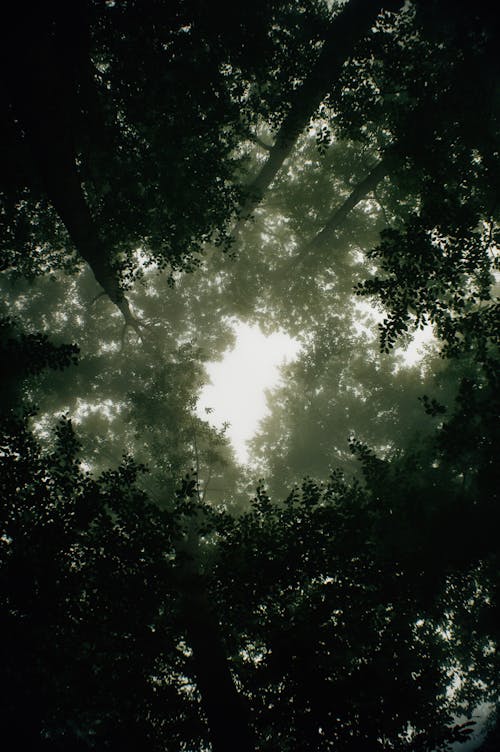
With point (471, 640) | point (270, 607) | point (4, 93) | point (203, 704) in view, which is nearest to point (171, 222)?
point (4, 93)

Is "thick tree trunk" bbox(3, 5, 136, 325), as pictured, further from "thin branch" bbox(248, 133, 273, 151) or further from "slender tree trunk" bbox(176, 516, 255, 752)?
"slender tree trunk" bbox(176, 516, 255, 752)

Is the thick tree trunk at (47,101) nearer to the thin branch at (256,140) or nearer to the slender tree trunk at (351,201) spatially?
the thin branch at (256,140)

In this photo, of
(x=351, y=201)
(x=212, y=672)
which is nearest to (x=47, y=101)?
(x=351, y=201)

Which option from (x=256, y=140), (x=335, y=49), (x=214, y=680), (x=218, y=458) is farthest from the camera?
(x=218, y=458)

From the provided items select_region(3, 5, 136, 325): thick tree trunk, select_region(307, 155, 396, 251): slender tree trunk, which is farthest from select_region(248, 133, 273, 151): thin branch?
select_region(3, 5, 136, 325): thick tree trunk

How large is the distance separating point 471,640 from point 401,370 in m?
16.3

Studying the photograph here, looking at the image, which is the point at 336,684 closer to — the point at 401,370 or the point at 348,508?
the point at 348,508

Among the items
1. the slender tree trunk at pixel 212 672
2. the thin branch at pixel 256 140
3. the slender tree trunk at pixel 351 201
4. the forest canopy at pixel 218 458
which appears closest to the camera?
the forest canopy at pixel 218 458

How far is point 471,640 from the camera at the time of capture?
1559cm

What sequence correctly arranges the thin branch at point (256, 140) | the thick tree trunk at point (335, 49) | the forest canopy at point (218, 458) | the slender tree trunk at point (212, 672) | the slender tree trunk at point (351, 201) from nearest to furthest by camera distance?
the forest canopy at point (218, 458) < the slender tree trunk at point (212, 672) < the thick tree trunk at point (335, 49) < the thin branch at point (256, 140) < the slender tree trunk at point (351, 201)

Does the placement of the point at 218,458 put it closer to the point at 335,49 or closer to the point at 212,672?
the point at 212,672

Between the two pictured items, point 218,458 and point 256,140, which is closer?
point 256,140

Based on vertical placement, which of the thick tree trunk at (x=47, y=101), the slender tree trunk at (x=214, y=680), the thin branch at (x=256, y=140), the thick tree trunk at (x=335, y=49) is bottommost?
the slender tree trunk at (x=214, y=680)

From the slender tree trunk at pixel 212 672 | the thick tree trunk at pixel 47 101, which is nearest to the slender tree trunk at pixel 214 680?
the slender tree trunk at pixel 212 672
